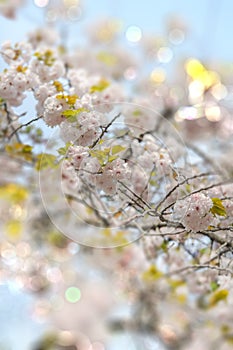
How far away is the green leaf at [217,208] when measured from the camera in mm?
595

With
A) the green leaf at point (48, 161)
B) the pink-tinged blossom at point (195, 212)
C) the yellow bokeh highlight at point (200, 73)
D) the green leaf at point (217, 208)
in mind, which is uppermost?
the yellow bokeh highlight at point (200, 73)

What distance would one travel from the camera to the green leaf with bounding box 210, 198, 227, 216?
595 mm

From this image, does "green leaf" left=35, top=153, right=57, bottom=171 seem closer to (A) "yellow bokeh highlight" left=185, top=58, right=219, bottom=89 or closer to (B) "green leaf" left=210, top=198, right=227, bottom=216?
(B) "green leaf" left=210, top=198, right=227, bottom=216

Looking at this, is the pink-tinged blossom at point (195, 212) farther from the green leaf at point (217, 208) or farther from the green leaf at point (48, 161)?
the green leaf at point (48, 161)

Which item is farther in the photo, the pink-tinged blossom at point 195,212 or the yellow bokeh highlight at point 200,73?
the yellow bokeh highlight at point 200,73

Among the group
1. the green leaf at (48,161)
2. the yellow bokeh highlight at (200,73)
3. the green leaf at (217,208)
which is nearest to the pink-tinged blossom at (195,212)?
the green leaf at (217,208)

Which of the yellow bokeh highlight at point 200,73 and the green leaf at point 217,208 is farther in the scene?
the yellow bokeh highlight at point 200,73

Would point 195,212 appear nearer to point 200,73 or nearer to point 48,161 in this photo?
point 48,161

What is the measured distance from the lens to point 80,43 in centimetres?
212

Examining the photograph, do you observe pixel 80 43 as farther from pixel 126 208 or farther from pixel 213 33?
pixel 126 208

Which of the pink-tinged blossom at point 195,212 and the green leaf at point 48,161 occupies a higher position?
the green leaf at point 48,161

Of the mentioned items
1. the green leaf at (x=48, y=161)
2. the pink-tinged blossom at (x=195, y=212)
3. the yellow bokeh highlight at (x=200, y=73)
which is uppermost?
the yellow bokeh highlight at (x=200, y=73)

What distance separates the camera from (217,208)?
0.60m

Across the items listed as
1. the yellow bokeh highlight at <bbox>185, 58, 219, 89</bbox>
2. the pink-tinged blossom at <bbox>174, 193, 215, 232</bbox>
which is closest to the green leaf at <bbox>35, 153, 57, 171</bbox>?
the pink-tinged blossom at <bbox>174, 193, 215, 232</bbox>
